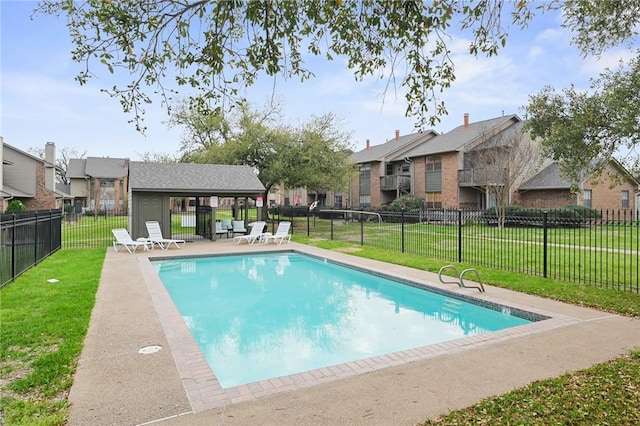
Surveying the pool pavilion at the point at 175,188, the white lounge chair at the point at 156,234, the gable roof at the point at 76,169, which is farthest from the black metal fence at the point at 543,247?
the gable roof at the point at 76,169

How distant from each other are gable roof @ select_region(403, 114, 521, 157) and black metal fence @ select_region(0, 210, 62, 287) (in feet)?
82.1

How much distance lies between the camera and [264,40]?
5.47 metres

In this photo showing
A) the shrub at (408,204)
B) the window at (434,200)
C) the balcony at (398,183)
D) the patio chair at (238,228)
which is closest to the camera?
the patio chair at (238,228)

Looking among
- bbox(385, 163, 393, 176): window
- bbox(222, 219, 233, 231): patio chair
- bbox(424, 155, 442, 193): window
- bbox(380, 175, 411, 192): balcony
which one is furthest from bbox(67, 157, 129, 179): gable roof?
bbox(424, 155, 442, 193): window

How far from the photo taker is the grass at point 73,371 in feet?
10.9

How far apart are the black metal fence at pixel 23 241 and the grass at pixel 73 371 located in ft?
2.41

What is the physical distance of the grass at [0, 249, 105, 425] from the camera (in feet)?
11.6

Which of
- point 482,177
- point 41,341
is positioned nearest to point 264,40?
point 41,341

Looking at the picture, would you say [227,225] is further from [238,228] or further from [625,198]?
[625,198]

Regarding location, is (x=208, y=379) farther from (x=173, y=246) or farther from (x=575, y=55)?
(x=173, y=246)

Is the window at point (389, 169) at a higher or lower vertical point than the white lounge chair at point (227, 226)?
higher

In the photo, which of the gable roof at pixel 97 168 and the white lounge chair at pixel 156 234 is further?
the gable roof at pixel 97 168

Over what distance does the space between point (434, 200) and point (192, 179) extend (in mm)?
19437

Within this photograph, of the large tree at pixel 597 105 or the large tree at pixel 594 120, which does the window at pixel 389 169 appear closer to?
the large tree at pixel 597 105
